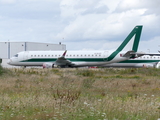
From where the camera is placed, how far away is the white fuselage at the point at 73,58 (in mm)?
50406

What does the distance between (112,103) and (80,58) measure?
4077 centimetres

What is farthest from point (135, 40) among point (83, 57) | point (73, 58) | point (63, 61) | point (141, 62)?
point (63, 61)

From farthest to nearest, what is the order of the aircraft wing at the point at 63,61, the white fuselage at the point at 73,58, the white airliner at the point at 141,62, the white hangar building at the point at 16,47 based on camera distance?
the white hangar building at the point at 16,47
the white airliner at the point at 141,62
the aircraft wing at the point at 63,61
the white fuselage at the point at 73,58

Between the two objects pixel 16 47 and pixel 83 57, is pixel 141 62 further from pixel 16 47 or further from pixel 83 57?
pixel 16 47

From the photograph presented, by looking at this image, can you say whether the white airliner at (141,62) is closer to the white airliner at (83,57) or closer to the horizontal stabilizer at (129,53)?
the white airliner at (83,57)

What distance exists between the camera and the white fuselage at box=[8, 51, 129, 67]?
5041 centimetres

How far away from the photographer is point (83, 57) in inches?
2031

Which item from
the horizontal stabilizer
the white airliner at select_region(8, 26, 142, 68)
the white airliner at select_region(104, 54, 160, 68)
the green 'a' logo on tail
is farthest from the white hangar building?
the horizontal stabilizer

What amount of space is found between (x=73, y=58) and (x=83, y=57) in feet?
6.26

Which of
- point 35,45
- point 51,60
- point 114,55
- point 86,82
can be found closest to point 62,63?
point 51,60

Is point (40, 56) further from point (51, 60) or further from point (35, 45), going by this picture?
point (35, 45)

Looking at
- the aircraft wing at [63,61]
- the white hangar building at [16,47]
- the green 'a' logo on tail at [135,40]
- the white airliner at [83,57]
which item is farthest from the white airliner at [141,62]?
the white hangar building at [16,47]

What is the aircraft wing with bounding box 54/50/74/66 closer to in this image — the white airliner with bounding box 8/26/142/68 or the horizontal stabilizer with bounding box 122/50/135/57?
the white airliner with bounding box 8/26/142/68

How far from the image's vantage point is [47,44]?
9419cm
